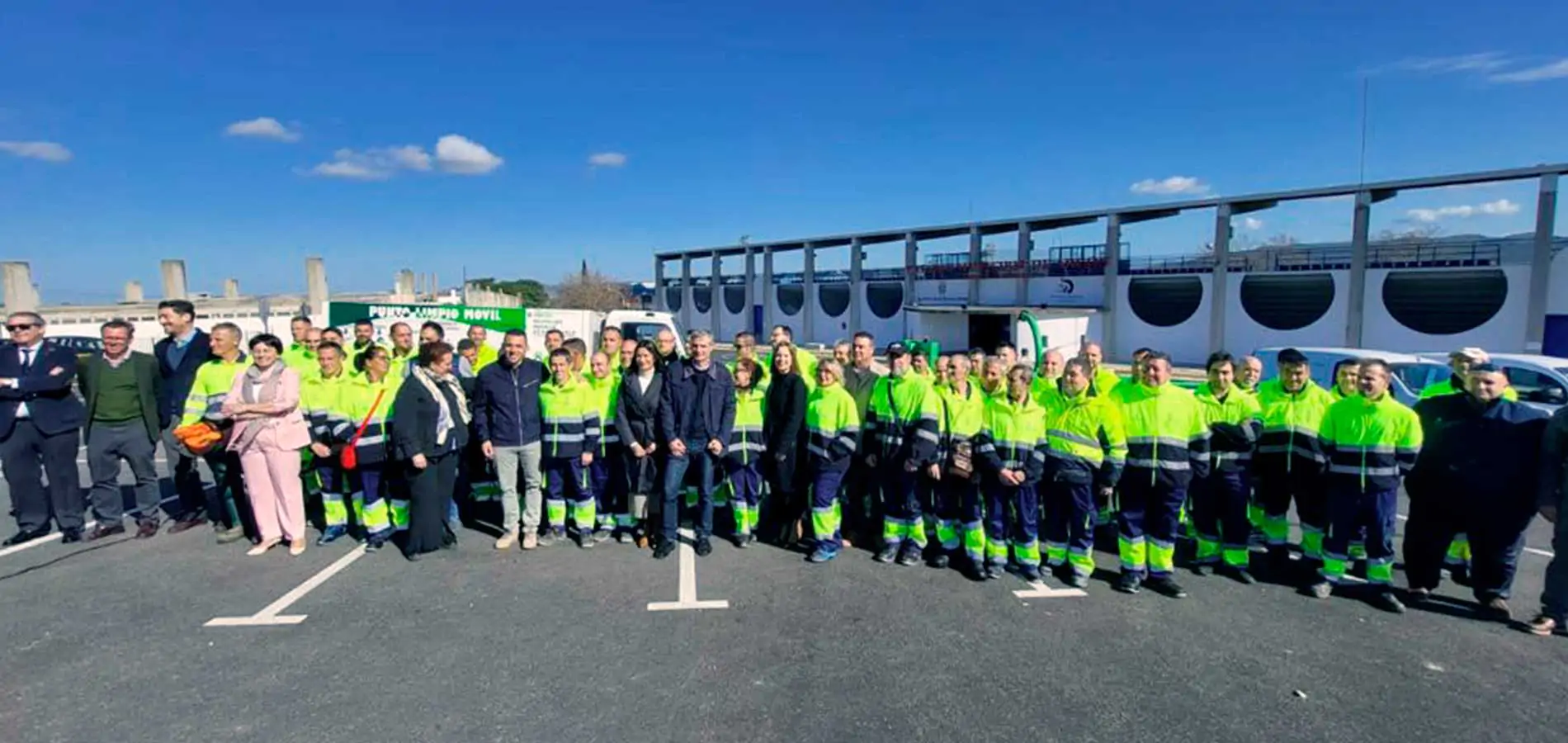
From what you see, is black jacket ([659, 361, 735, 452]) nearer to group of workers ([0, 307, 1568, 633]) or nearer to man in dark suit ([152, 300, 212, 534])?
group of workers ([0, 307, 1568, 633])

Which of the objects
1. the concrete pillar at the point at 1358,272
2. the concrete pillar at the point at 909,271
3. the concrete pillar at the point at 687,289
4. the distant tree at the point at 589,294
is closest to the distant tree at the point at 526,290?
the distant tree at the point at 589,294

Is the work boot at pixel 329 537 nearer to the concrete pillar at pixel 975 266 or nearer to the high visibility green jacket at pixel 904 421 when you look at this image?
the high visibility green jacket at pixel 904 421

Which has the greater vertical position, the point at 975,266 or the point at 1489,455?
the point at 975,266

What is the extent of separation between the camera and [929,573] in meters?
5.24

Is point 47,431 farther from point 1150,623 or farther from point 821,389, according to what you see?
point 1150,623

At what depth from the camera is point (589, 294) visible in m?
69.8

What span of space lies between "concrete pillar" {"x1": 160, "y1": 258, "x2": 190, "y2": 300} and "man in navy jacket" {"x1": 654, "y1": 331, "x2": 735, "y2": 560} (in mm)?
25694

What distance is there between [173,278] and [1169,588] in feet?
98.1

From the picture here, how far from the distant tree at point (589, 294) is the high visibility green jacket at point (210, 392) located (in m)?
60.1

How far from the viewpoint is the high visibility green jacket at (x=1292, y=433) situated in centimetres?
504

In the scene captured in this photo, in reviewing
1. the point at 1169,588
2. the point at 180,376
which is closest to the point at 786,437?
the point at 1169,588

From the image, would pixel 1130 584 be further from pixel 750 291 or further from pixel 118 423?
Result: pixel 750 291

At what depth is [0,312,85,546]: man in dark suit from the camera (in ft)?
18.5

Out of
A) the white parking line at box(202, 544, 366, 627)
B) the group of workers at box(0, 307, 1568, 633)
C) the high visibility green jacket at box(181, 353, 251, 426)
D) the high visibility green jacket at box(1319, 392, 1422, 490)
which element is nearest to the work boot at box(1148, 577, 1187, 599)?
the group of workers at box(0, 307, 1568, 633)
